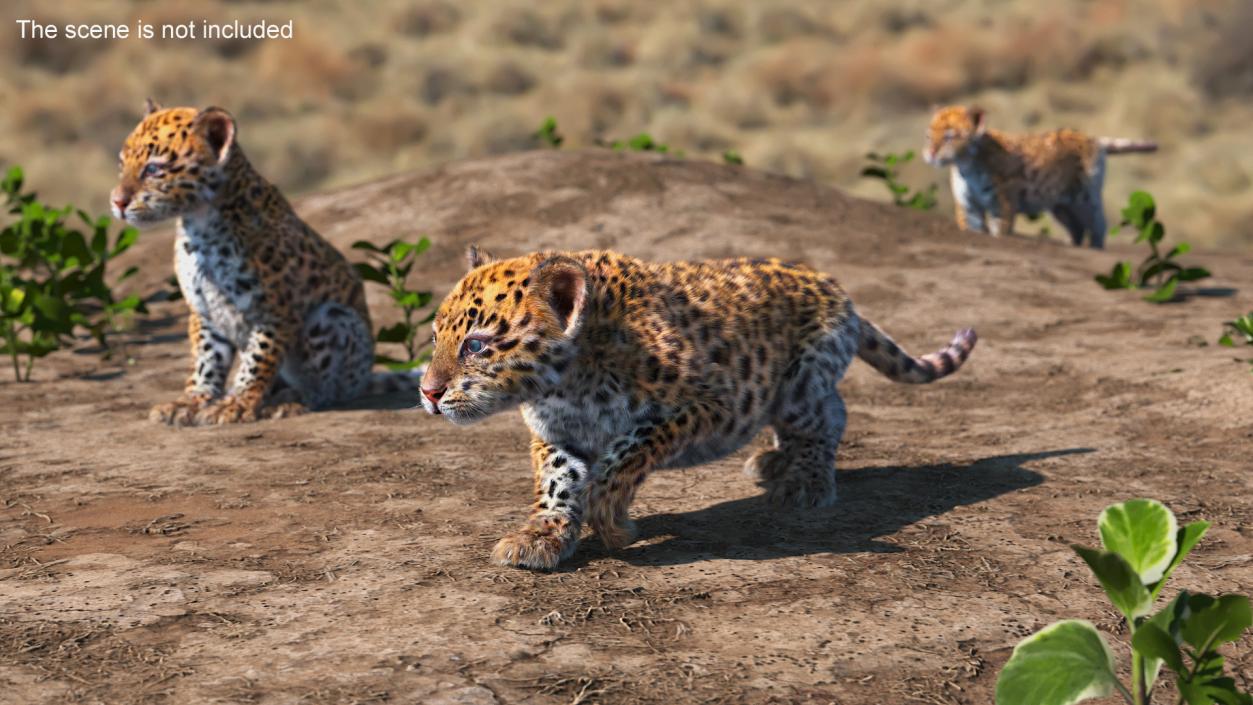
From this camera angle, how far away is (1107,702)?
4.07 metres

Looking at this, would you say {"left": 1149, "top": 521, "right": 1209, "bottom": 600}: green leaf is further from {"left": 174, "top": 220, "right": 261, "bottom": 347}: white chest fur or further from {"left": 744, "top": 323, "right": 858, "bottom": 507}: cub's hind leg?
{"left": 174, "top": 220, "right": 261, "bottom": 347}: white chest fur

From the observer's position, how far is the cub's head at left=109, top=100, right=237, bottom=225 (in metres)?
7.49

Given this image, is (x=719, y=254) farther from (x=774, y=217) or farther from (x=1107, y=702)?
(x=1107, y=702)

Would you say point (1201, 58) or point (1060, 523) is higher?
point (1201, 58)

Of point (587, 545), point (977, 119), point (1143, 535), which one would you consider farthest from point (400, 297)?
point (977, 119)

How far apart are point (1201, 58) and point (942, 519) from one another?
24307 mm

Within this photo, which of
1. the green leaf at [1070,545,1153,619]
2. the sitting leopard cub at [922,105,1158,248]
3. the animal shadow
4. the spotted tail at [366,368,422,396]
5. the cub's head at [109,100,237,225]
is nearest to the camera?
the green leaf at [1070,545,1153,619]

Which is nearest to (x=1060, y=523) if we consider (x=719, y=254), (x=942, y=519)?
(x=942, y=519)

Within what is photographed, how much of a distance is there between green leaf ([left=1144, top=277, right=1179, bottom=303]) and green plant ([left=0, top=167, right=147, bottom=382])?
23.5 ft

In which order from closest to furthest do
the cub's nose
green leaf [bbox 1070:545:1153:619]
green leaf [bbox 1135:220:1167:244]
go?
green leaf [bbox 1070:545:1153:619], the cub's nose, green leaf [bbox 1135:220:1167:244]

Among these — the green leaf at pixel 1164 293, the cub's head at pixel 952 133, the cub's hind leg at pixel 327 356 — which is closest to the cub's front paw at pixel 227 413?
the cub's hind leg at pixel 327 356

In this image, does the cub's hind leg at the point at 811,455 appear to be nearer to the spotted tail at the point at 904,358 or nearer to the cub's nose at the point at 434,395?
the spotted tail at the point at 904,358

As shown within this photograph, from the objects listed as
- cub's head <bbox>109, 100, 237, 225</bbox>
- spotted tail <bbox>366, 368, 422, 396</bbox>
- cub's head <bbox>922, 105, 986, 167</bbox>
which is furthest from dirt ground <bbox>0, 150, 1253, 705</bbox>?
cub's head <bbox>922, 105, 986, 167</bbox>

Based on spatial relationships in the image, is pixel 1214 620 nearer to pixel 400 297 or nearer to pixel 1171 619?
pixel 1171 619
